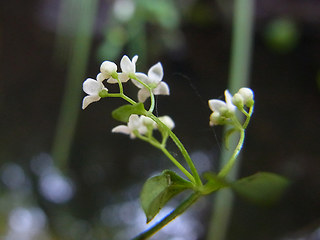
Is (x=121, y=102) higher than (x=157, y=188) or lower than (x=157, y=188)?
lower

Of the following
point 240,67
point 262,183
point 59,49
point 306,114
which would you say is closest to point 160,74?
point 262,183

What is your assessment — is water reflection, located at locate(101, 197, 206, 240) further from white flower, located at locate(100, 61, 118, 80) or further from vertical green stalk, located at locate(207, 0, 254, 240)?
white flower, located at locate(100, 61, 118, 80)

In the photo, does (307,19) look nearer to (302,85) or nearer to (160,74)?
(302,85)

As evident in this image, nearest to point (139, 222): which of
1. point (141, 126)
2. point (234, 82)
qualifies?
point (234, 82)

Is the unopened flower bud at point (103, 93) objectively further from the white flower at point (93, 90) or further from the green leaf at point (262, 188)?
the green leaf at point (262, 188)

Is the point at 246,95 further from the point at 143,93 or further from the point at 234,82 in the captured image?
the point at 234,82

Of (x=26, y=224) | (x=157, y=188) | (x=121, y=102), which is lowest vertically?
(x=26, y=224)

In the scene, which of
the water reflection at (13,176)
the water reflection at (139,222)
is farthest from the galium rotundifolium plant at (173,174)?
the water reflection at (13,176)
